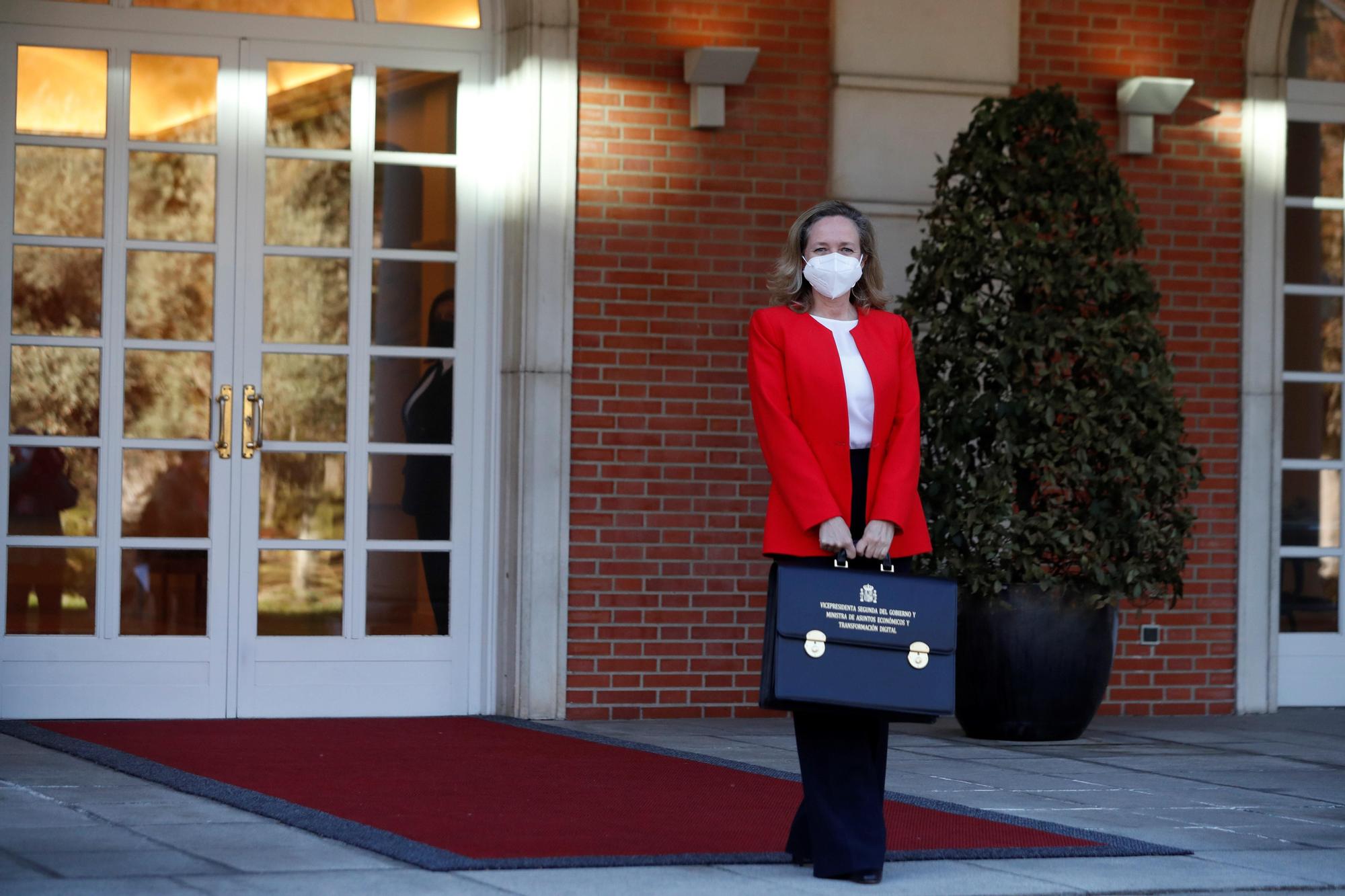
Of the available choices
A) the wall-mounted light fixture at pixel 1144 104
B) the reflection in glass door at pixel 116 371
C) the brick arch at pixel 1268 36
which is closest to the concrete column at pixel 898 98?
the wall-mounted light fixture at pixel 1144 104

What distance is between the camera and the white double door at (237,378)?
6.11 meters

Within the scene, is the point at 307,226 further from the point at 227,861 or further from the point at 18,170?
the point at 227,861

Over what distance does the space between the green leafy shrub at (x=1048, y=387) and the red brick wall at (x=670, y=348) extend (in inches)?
31.8

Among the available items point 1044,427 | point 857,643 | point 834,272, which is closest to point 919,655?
point 857,643

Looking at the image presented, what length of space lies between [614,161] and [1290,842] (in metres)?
3.38

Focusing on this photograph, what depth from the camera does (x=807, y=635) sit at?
3.38 m

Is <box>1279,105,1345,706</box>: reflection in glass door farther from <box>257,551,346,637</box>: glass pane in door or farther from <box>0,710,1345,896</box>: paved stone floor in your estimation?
<box>257,551,346,637</box>: glass pane in door

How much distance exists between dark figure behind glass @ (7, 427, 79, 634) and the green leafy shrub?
9.52 ft

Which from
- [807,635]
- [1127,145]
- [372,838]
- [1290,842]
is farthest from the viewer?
[1127,145]

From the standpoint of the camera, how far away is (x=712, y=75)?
632 centimetres

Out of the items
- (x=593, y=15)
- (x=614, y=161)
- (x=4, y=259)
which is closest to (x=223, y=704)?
(x=4, y=259)

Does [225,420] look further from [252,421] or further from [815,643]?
[815,643]

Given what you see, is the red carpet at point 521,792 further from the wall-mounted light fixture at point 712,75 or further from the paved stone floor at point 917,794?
the wall-mounted light fixture at point 712,75

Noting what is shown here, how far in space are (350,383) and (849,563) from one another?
Result: 125 inches
